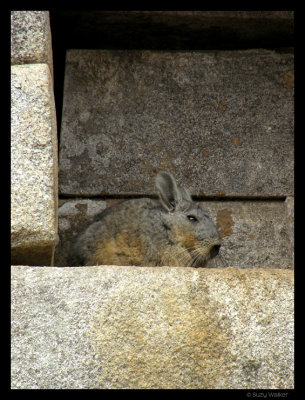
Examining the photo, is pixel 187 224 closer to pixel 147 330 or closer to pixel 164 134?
pixel 164 134

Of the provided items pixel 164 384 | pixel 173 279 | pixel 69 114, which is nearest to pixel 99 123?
pixel 69 114

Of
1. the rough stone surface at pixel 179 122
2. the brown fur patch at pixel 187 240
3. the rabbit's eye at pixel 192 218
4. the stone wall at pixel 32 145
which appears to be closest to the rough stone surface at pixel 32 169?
the stone wall at pixel 32 145

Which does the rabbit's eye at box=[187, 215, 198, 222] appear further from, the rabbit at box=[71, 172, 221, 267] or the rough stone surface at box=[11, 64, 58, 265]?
the rough stone surface at box=[11, 64, 58, 265]

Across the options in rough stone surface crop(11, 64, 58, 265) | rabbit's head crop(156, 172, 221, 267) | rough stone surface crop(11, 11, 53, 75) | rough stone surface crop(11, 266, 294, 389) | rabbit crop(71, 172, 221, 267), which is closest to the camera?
rough stone surface crop(11, 266, 294, 389)

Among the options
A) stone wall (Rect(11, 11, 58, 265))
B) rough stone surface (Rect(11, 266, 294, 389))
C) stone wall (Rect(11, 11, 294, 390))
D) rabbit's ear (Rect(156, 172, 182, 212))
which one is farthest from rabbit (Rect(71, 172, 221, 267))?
rough stone surface (Rect(11, 266, 294, 389))

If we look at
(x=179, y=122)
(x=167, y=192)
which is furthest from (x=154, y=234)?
(x=179, y=122)
